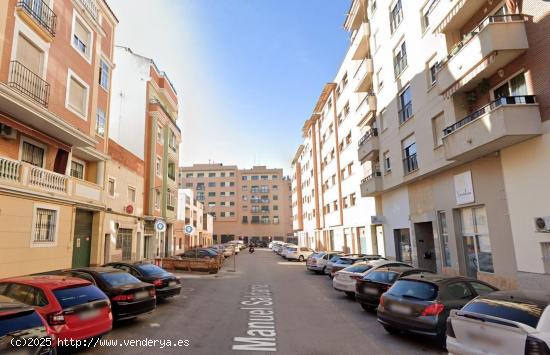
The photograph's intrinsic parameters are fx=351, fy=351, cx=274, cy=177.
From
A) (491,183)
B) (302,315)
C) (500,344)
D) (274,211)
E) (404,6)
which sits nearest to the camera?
(500,344)

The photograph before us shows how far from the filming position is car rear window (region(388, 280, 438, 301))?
7.53 metres

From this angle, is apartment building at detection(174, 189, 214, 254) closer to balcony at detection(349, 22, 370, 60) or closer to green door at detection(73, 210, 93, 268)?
green door at detection(73, 210, 93, 268)

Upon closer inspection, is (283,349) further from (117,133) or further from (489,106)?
(117,133)

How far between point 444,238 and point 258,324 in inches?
456

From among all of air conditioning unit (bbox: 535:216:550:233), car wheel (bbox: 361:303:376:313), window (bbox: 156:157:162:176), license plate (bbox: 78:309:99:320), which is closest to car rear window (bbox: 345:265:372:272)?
car wheel (bbox: 361:303:376:313)

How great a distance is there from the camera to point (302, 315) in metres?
10.4

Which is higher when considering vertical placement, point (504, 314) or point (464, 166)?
point (464, 166)

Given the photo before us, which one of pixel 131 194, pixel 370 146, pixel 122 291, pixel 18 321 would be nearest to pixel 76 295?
pixel 122 291

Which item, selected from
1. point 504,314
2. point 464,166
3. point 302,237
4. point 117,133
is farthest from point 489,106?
point 302,237

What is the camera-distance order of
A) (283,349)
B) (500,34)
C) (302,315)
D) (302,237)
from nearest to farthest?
(283,349), (302,315), (500,34), (302,237)

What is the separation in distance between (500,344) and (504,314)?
47cm

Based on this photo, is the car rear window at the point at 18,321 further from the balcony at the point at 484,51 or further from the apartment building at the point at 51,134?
the balcony at the point at 484,51

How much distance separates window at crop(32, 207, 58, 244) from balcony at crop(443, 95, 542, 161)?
1622 centimetres

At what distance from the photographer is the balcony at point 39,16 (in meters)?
12.4
